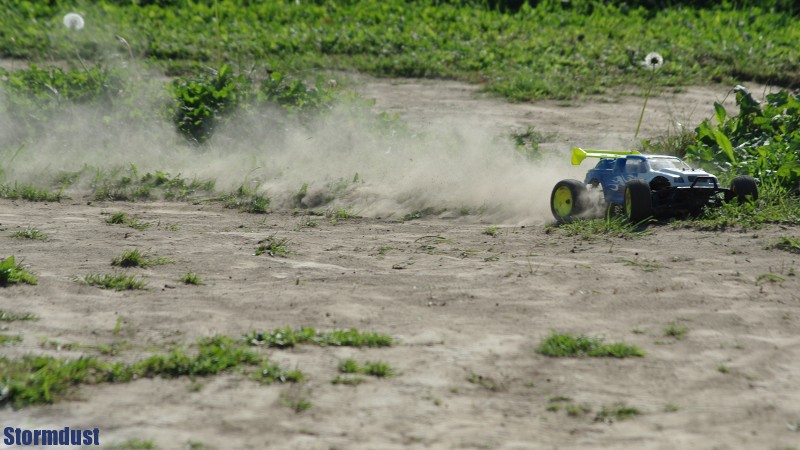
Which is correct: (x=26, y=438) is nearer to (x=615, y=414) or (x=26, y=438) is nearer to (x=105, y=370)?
(x=105, y=370)

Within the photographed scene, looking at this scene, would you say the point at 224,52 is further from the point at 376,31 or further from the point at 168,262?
the point at 168,262

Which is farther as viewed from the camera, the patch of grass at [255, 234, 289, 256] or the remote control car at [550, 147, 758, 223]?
the remote control car at [550, 147, 758, 223]

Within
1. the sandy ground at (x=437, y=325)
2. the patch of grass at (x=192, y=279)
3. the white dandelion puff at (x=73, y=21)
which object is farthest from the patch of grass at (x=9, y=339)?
the white dandelion puff at (x=73, y=21)

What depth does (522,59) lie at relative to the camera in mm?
20406

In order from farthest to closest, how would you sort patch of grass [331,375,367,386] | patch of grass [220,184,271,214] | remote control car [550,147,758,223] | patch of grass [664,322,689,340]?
1. patch of grass [220,184,271,214]
2. remote control car [550,147,758,223]
3. patch of grass [664,322,689,340]
4. patch of grass [331,375,367,386]

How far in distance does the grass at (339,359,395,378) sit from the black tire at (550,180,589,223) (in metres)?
5.11

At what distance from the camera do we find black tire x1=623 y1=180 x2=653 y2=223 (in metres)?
10.3

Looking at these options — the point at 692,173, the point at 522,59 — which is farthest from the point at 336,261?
the point at 522,59

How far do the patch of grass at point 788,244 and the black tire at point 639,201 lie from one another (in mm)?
1357

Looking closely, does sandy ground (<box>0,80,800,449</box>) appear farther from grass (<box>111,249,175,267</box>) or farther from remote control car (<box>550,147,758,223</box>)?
remote control car (<box>550,147,758,223</box>)

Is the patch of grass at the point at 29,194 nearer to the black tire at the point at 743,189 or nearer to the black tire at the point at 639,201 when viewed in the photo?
the black tire at the point at 639,201

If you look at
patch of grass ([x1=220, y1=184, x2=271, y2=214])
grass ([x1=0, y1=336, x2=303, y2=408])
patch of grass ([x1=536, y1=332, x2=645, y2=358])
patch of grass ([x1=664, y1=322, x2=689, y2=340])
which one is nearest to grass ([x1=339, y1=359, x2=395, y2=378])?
grass ([x1=0, y1=336, x2=303, y2=408])

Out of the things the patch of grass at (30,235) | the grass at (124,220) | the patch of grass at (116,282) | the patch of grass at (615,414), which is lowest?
the patch of grass at (615,414)

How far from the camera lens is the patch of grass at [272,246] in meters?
9.44
